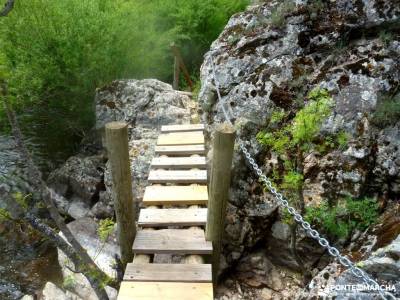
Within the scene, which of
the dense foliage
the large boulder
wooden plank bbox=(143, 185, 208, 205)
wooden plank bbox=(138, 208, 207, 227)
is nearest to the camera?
wooden plank bbox=(138, 208, 207, 227)

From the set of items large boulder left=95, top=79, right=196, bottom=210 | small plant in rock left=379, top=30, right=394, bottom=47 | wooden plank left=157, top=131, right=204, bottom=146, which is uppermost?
small plant in rock left=379, top=30, right=394, bottom=47

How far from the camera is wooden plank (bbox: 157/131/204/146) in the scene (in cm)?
568

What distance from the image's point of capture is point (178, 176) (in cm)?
477

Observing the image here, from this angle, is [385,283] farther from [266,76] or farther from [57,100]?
[57,100]

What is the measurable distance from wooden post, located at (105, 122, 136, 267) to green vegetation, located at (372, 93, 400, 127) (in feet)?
10.1

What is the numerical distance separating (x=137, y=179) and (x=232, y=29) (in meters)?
3.12

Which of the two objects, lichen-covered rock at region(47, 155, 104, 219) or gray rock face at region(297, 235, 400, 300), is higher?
gray rock face at region(297, 235, 400, 300)

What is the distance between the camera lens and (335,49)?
5.00m

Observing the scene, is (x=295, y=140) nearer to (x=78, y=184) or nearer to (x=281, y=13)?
(x=281, y=13)

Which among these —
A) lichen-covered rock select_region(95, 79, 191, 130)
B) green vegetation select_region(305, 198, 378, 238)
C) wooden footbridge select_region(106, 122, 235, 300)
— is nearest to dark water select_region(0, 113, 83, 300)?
lichen-covered rock select_region(95, 79, 191, 130)

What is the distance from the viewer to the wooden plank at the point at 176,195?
4.29m

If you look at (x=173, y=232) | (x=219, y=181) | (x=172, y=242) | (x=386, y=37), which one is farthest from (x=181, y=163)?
(x=386, y=37)

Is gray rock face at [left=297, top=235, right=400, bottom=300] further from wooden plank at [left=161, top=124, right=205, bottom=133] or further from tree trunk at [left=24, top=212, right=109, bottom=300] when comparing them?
wooden plank at [left=161, top=124, right=205, bottom=133]

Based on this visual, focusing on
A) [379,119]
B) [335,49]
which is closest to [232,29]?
[335,49]
